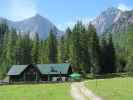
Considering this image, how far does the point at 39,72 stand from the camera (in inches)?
4936

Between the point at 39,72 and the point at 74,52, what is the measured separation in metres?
16.0

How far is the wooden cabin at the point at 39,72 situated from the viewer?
124312 mm

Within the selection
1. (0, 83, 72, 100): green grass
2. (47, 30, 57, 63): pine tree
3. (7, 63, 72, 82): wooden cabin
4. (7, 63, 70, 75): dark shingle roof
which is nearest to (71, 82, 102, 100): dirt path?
(0, 83, 72, 100): green grass

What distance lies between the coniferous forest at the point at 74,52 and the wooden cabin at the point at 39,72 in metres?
10.6

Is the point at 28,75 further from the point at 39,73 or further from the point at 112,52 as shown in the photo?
the point at 112,52

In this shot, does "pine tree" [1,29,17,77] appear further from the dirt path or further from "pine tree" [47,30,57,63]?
the dirt path

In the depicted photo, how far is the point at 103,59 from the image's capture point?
142000mm

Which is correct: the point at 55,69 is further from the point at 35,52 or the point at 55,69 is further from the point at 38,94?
the point at 38,94

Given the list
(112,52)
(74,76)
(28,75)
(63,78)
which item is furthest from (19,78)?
(112,52)

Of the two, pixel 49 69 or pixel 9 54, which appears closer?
pixel 49 69

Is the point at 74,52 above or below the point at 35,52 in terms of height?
below

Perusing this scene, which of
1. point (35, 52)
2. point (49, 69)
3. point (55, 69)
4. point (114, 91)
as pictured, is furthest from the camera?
point (35, 52)

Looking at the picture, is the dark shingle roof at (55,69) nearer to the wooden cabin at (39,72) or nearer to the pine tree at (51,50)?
the wooden cabin at (39,72)

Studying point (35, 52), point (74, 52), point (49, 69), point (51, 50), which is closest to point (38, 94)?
point (49, 69)
